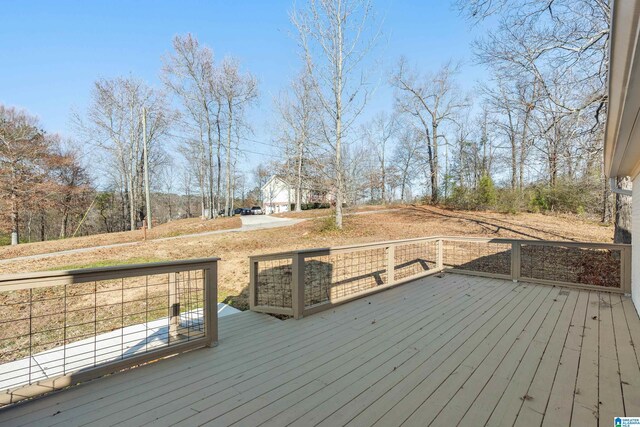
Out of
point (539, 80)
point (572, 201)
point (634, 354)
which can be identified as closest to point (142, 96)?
point (539, 80)

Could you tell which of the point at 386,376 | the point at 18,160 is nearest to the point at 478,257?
the point at 386,376

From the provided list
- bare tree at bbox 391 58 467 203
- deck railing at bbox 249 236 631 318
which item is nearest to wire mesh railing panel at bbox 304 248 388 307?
deck railing at bbox 249 236 631 318

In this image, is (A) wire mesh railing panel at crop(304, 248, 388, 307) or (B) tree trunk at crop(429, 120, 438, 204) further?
(B) tree trunk at crop(429, 120, 438, 204)

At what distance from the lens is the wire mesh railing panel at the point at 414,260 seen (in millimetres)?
6090

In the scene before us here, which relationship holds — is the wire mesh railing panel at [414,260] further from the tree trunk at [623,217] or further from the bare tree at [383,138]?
the bare tree at [383,138]

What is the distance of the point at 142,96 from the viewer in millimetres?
17812

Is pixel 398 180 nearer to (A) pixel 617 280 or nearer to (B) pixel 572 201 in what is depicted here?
(B) pixel 572 201

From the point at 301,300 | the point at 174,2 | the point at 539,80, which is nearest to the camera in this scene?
the point at 301,300

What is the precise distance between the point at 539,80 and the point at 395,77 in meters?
14.2

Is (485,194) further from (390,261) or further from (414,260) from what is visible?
(390,261)

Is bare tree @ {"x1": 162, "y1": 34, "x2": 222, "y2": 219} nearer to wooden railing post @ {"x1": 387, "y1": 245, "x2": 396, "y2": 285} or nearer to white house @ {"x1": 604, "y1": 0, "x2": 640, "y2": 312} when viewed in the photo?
wooden railing post @ {"x1": 387, "y1": 245, "x2": 396, "y2": 285}

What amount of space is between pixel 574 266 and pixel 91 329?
9.49 m

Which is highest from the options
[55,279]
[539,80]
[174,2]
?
[174,2]

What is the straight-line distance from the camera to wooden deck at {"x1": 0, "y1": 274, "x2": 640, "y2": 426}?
1683 mm
